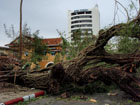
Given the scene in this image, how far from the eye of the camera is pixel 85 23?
7194cm

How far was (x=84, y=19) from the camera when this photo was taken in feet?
238

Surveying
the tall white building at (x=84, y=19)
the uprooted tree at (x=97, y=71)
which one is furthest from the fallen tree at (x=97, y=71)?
the tall white building at (x=84, y=19)


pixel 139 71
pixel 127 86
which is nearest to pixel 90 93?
pixel 127 86

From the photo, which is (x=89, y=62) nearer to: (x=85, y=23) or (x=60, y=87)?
(x=60, y=87)

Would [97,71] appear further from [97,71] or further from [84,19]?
[84,19]

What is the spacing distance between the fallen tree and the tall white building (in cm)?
6421

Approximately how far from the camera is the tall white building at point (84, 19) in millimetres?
69688

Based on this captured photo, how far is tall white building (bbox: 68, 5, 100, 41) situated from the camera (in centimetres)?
6969

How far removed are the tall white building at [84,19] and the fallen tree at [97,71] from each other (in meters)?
64.2

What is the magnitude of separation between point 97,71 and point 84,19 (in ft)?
228

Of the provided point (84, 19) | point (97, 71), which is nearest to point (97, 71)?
point (97, 71)

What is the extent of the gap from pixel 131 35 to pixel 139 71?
1587 mm

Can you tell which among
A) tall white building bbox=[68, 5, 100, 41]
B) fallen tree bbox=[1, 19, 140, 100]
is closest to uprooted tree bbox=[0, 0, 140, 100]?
fallen tree bbox=[1, 19, 140, 100]

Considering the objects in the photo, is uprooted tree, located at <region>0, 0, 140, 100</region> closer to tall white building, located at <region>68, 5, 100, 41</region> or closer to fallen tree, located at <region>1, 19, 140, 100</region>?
fallen tree, located at <region>1, 19, 140, 100</region>
